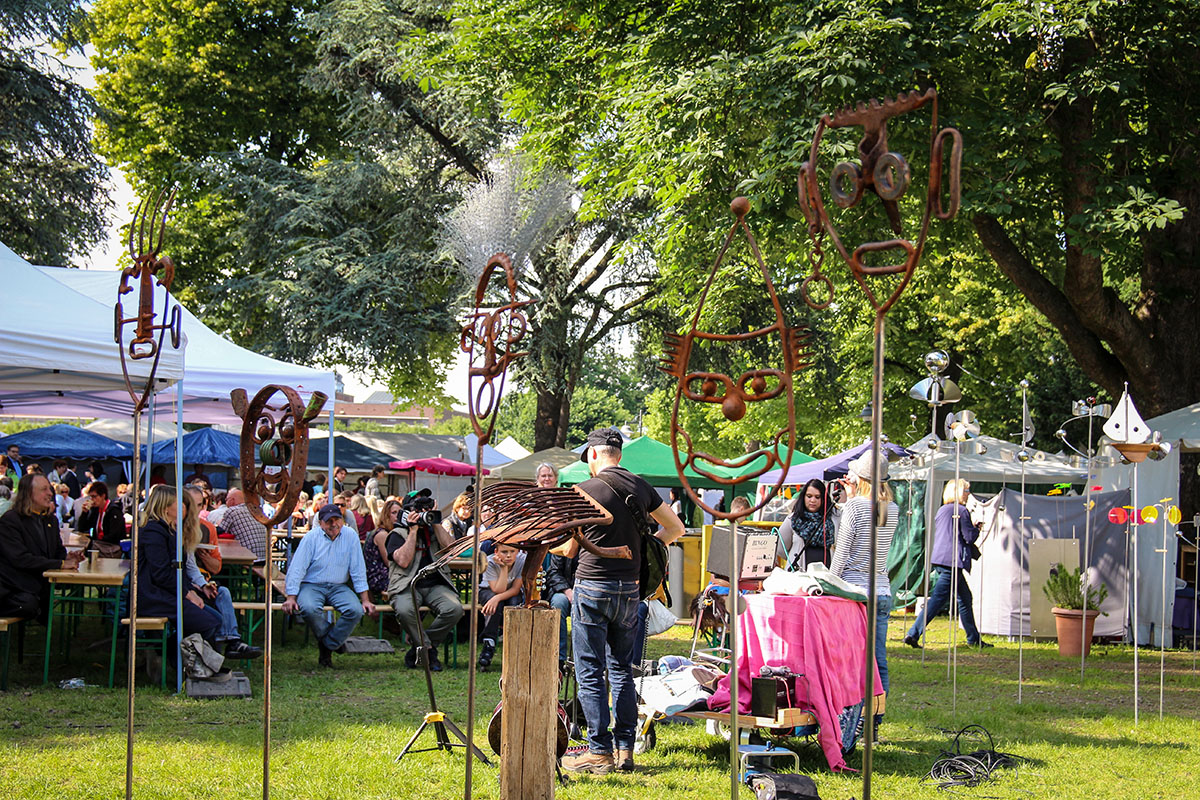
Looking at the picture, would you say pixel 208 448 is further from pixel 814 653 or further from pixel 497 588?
pixel 814 653

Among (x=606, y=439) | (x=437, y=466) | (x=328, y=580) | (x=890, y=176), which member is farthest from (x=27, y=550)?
(x=437, y=466)

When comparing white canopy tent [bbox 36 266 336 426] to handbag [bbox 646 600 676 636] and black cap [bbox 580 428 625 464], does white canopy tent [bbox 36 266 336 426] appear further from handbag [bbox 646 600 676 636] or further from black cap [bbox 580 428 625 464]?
black cap [bbox 580 428 625 464]

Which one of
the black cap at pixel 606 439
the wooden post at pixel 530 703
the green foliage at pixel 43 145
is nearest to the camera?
the wooden post at pixel 530 703

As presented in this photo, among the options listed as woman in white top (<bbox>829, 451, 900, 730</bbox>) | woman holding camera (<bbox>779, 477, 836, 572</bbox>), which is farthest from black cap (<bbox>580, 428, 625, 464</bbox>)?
woman holding camera (<bbox>779, 477, 836, 572</bbox>)

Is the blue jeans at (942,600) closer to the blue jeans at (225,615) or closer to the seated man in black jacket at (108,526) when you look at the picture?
the blue jeans at (225,615)

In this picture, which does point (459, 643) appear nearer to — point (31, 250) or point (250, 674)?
point (250, 674)

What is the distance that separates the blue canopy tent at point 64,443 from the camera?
967 inches

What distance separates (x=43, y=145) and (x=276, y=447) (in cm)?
1957

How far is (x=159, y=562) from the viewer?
28.0 ft

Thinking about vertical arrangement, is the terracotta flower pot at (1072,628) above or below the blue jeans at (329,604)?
below

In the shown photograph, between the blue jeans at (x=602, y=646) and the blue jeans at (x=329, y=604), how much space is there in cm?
439

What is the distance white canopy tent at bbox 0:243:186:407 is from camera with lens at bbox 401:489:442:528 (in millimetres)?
2313

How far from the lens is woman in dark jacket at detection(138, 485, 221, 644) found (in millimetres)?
8508

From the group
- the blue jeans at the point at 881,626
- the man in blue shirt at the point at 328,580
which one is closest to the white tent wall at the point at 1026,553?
the blue jeans at the point at 881,626
